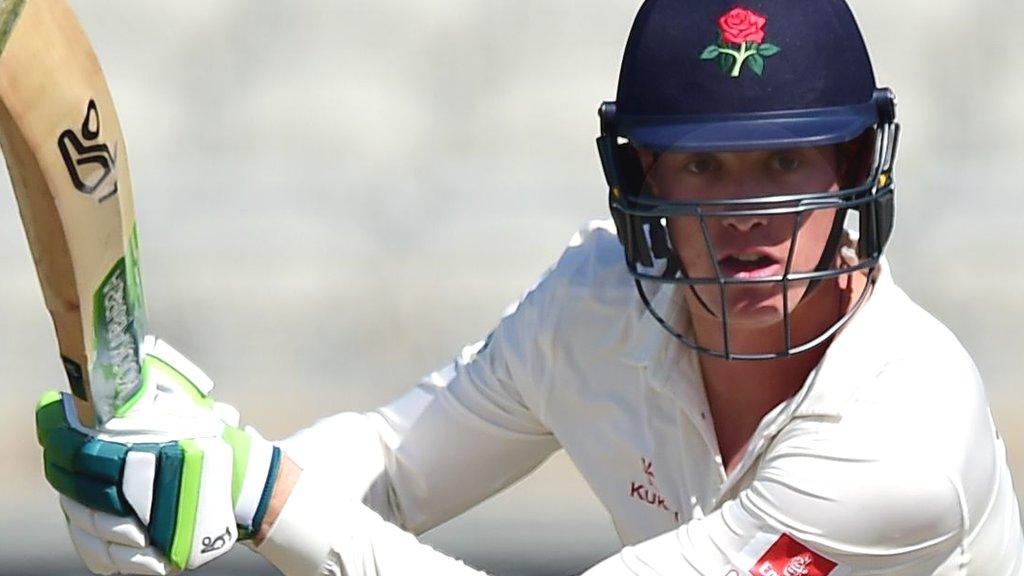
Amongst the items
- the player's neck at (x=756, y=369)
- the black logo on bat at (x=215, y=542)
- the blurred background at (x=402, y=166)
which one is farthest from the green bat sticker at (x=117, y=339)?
the blurred background at (x=402, y=166)

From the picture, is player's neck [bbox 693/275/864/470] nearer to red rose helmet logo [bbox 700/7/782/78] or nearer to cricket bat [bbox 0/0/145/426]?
red rose helmet logo [bbox 700/7/782/78]

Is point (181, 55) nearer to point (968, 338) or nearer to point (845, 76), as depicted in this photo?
point (968, 338)

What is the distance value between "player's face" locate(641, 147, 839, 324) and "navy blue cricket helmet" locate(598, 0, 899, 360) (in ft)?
0.05

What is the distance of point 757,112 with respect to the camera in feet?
8.18

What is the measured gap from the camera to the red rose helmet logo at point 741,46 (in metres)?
2.49

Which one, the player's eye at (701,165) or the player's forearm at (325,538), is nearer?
the player's forearm at (325,538)

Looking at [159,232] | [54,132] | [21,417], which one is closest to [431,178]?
[159,232]

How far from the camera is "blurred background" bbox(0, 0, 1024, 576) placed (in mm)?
5039

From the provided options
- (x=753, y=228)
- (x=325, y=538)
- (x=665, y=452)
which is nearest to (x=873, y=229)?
(x=753, y=228)

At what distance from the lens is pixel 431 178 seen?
5141mm

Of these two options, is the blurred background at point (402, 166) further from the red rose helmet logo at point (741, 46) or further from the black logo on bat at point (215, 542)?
the black logo on bat at point (215, 542)

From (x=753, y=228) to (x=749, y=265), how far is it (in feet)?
0.15

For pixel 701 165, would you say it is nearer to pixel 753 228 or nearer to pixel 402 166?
pixel 753 228

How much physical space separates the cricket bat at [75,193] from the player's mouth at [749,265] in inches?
27.1
